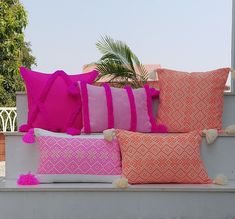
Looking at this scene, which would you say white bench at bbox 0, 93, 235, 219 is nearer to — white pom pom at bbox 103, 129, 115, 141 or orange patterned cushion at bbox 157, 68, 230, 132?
white pom pom at bbox 103, 129, 115, 141

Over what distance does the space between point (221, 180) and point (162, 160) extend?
12.7 inches

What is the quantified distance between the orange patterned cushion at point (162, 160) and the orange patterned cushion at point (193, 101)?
23 cm

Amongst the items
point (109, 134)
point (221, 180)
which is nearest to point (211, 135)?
point (221, 180)

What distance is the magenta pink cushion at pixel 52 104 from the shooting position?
7.39 ft

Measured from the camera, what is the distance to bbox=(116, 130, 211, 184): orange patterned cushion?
1951 millimetres

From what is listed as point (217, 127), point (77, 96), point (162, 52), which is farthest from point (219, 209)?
point (162, 52)

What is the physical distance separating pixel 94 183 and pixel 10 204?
41 cm

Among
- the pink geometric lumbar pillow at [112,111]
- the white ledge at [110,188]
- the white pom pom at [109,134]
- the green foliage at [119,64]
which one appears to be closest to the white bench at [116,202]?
the white ledge at [110,188]

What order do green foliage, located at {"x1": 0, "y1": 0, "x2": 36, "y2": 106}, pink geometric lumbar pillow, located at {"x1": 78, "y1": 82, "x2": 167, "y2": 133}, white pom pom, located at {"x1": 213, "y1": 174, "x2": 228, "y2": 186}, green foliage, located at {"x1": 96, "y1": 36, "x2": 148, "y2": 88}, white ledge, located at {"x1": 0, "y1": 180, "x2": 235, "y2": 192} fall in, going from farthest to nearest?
green foliage, located at {"x1": 0, "y1": 0, "x2": 36, "y2": 106} < green foliage, located at {"x1": 96, "y1": 36, "x2": 148, "y2": 88} < pink geometric lumbar pillow, located at {"x1": 78, "y1": 82, "x2": 167, "y2": 133} < white pom pom, located at {"x1": 213, "y1": 174, "x2": 228, "y2": 186} < white ledge, located at {"x1": 0, "y1": 180, "x2": 235, "y2": 192}

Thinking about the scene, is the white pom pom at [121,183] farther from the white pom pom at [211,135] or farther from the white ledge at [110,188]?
the white pom pom at [211,135]

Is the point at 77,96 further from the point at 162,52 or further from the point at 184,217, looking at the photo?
the point at 162,52

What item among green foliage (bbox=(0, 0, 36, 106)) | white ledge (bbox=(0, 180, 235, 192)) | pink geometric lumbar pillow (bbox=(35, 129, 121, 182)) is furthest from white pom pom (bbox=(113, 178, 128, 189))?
green foliage (bbox=(0, 0, 36, 106))

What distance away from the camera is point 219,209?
75.1 inches

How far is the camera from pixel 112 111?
2.23 meters
